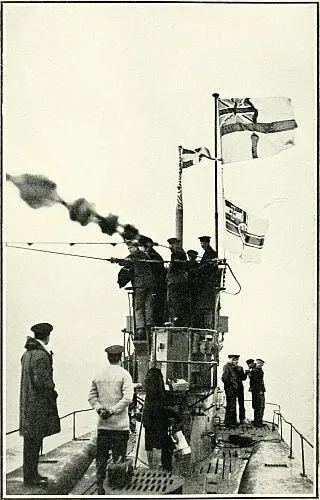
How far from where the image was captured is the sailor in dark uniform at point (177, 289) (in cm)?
888

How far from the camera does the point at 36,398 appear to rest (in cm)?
712

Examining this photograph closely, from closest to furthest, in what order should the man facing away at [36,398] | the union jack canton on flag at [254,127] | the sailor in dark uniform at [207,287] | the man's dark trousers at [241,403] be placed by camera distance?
the man facing away at [36,398], the union jack canton on flag at [254,127], the sailor in dark uniform at [207,287], the man's dark trousers at [241,403]

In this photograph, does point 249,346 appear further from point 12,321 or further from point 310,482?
point 12,321

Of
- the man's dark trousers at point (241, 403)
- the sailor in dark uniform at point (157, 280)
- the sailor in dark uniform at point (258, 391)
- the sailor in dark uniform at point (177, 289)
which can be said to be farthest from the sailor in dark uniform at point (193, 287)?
the man's dark trousers at point (241, 403)

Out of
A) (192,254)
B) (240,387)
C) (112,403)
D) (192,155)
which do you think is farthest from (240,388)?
(112,403)

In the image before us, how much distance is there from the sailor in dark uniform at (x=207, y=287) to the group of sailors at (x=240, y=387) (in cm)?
96

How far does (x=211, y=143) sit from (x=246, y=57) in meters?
1.57

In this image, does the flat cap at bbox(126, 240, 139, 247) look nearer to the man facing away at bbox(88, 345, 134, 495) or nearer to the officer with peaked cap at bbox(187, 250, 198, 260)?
the officer with peaked cap at bbox(187, 250, 198, 260)

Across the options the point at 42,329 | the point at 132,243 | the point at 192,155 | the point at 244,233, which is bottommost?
the point at 42,329

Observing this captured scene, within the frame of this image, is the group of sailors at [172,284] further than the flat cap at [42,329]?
Yes

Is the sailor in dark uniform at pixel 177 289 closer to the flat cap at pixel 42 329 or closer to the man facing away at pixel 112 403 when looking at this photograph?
A: the man facing away at pixel 112 403

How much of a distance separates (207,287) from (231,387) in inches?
91.3

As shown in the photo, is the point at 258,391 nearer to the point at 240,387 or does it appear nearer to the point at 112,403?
the point at 240,387

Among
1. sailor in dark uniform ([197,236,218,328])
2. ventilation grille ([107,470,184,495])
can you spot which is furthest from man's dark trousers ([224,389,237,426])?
ventilation grille ([107,470,184,495])
